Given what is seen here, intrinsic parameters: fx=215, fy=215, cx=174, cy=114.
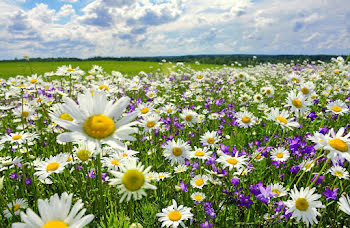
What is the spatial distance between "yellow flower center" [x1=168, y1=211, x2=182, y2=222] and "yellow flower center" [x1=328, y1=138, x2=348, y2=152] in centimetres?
161

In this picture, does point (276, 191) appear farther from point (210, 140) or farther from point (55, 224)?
point (55, 224)

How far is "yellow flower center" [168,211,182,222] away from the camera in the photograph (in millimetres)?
2180

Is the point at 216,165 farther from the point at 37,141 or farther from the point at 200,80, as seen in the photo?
the point at 200,80

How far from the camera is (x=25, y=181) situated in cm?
324

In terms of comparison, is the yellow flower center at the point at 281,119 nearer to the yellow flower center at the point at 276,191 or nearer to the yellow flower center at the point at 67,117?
the yellow flower center at the point at 276,191

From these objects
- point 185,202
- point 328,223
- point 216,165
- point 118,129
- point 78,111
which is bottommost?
point 328,223

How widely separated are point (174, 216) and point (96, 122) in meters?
1.35

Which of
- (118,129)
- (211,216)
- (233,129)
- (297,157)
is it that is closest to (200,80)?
(233,129)

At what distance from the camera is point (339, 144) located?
1.98 metres

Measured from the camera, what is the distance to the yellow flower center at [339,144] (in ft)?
6.45

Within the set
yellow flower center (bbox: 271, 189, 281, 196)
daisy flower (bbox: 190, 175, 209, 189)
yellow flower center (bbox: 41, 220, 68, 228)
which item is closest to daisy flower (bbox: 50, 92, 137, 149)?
yellow flower center (bbox: 41, 220, 68, 228)

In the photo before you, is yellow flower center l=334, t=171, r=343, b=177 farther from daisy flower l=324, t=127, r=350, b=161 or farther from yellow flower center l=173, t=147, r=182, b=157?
yellow flower center l=173, t=147, r=182, b=157

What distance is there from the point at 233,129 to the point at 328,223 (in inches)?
125

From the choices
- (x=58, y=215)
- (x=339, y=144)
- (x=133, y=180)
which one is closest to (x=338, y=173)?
(x=339, y=144)
